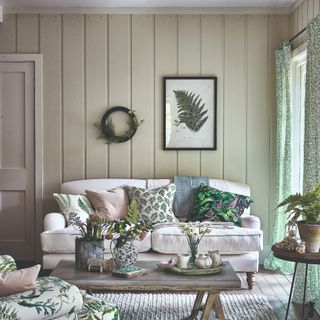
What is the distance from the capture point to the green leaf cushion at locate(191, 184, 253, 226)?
5.53 meters

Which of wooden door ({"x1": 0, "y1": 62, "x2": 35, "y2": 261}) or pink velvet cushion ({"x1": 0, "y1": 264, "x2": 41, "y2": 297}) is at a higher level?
wooden door ({"x1": 0, "y1": 62, "x2": 35, "y2": 261})

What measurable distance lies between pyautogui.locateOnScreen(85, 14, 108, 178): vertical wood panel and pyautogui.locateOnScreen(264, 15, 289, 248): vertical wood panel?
1.78 metres

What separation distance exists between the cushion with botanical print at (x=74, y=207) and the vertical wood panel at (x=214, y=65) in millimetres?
1398

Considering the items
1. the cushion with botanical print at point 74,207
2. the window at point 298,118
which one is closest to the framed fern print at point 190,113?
the window at point 298,118

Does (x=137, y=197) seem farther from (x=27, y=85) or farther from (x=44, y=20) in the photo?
(x=44, y=20)

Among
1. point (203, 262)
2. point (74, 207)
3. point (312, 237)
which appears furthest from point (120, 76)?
point (312, 237)

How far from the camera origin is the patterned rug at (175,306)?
→ 4383 millimetres

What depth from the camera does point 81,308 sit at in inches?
110

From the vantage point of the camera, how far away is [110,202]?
563 centimetres

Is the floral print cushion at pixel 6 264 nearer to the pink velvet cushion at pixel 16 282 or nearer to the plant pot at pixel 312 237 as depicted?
the pink velvet cushion at pixel 16 282

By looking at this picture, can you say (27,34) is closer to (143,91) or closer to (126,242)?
(143,91)

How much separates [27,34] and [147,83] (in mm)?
1389

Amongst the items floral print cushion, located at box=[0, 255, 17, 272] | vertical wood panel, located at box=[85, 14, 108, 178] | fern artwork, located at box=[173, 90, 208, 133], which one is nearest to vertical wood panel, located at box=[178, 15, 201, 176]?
fern artwork, located at box=[173, 90, 208, 133]

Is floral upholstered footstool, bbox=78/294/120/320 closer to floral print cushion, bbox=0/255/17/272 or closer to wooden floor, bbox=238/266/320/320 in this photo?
floral print cushion, bbox=0/255/17/272
